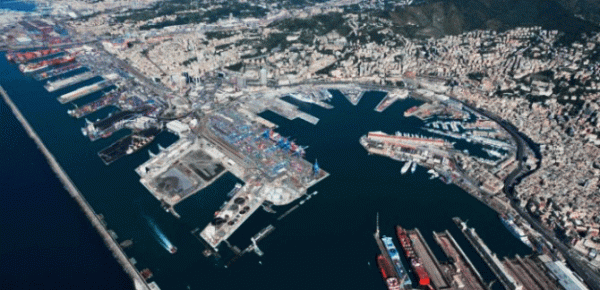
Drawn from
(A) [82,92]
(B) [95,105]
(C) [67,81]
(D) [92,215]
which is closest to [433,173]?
(D) [92,215]

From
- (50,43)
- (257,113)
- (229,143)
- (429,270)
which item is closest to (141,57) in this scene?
(50,43)

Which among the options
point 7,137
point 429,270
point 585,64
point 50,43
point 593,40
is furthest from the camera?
point 50,43

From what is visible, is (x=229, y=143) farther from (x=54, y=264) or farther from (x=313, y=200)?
(x=54, y=264)

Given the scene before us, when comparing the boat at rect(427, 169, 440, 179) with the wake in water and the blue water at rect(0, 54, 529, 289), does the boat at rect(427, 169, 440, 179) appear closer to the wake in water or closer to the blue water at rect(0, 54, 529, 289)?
the blue water at rect(0, 54, 529, 289)

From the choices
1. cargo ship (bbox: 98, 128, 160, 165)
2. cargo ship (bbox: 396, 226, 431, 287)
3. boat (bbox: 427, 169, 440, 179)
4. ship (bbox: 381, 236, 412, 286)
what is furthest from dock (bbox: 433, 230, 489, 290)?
cargo ship (bbox: 98, 128, 160, 165)

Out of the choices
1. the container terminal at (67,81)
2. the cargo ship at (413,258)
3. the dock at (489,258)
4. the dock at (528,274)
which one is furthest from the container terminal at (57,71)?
the dock at (528,274)

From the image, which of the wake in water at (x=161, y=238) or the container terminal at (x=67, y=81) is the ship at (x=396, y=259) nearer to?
the wake in water at (x=161, y=238)
